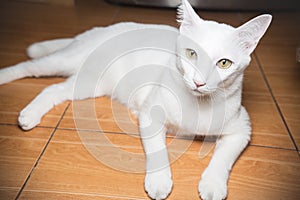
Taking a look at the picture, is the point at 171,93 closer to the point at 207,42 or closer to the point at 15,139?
the point at 207,42

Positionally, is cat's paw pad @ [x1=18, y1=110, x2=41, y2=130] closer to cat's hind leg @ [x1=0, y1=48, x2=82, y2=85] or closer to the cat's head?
cat's hind leg @ [x1=0, y1=48, x2=82, y2=85]

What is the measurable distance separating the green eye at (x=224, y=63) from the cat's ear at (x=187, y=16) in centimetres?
14

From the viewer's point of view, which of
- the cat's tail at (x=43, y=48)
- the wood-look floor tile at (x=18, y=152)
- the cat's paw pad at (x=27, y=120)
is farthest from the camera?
the cat's tail at (x=43, y=48)

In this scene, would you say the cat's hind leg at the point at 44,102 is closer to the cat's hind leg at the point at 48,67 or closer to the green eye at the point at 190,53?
the cat's hind leg at the point at 48,67

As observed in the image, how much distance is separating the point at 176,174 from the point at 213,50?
0.41m

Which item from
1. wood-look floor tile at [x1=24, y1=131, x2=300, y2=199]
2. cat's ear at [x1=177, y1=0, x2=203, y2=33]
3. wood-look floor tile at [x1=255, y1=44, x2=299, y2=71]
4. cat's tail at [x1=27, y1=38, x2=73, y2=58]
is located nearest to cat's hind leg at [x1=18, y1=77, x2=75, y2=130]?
wood-look floor tile at [x1=24, y1=131, x2=300, y2=199]

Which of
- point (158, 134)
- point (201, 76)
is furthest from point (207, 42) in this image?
point (158, 134)

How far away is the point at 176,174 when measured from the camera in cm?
109

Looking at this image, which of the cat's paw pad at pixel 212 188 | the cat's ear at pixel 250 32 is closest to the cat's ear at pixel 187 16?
the cat's ear at pixel 250 32

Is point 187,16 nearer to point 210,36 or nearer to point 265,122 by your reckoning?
point 210,36

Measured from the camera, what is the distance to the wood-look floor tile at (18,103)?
1.30 m

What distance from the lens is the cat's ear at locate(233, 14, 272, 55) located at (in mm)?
938

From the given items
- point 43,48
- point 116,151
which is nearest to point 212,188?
point 116,151

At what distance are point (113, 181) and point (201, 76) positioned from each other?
1.36 feet
